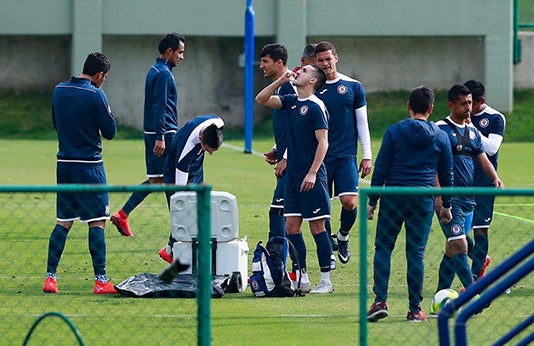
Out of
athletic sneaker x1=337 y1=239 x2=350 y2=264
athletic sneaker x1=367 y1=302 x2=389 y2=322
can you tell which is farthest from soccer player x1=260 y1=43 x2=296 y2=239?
athletic sneaker x1=367 y1=302 x2=389 y2=322

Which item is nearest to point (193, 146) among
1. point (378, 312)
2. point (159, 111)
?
point (378, 312)

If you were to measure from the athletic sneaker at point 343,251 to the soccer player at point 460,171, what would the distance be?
93.5 inches

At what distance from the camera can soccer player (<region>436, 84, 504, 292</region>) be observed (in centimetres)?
1003

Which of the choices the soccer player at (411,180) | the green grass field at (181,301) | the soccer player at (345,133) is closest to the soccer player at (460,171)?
the soccer player at (411,180)

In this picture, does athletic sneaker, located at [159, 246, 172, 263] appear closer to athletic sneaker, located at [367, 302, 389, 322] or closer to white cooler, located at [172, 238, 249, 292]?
white cooler, located at [172, 238, 249, 292]

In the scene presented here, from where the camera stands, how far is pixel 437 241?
45.2ft

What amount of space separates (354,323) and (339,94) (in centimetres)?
342

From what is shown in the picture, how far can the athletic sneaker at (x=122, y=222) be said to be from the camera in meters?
14.4

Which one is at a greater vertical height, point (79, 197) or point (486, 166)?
point (486, 166)

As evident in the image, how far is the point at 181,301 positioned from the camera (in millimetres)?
10234

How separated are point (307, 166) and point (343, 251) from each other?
205cm

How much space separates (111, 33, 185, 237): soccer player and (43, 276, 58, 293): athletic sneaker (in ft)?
12.1

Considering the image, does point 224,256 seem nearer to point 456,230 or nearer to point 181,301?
point 181,301

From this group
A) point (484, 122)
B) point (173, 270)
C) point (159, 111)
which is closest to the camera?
point (173, 270)
